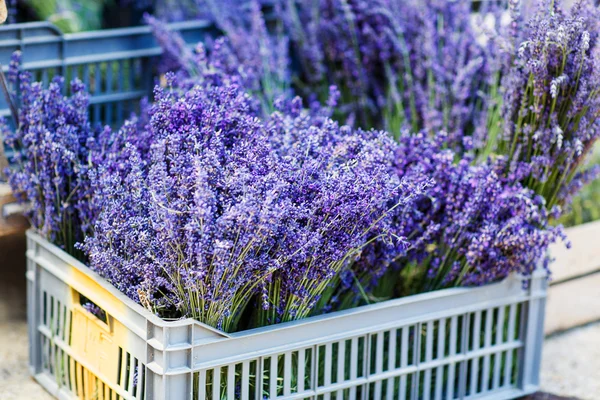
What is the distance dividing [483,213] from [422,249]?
0.71 feet

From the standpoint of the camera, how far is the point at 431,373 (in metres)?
2.63

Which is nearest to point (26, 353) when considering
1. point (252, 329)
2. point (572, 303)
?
point (252, 329)

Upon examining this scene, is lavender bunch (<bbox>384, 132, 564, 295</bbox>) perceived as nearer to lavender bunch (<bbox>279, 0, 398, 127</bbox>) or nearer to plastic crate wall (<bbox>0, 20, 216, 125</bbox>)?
lavender bunch (<bbox>279, 0, 398, 127</bbox>)

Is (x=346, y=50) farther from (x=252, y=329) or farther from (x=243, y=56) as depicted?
(x=252, y=329)

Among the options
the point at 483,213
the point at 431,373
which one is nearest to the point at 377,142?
the point at 483,213

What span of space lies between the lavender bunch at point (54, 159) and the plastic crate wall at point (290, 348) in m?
0.10

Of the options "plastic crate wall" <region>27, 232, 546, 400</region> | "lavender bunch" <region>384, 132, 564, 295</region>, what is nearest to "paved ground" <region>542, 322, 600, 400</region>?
"plastic crate wall" <region>27, 232, 546, 400</region>

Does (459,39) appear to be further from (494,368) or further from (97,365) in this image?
(97,365)

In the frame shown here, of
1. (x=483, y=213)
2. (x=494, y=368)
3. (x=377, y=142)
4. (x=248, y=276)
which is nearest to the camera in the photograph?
(x=248, y=276)

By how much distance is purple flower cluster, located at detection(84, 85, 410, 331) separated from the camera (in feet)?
6.46

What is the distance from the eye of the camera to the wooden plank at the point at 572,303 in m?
3.32

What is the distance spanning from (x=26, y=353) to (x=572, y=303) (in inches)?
82.7

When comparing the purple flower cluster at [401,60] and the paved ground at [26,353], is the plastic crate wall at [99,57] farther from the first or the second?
the paved ground at [26,353]

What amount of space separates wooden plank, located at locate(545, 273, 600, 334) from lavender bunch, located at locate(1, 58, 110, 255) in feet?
5.99
